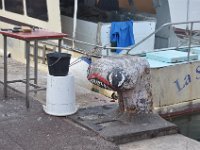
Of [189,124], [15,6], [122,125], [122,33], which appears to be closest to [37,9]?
[15,6]

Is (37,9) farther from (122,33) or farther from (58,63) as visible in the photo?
(58,63)

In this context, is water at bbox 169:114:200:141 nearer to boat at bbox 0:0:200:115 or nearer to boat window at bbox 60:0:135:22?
boat at bbox 0:0:200:115

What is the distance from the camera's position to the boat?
8.16 m

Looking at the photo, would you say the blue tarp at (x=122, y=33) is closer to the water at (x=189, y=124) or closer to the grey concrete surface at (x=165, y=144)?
the water at (x=189, y=124)

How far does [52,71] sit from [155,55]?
8.93ft

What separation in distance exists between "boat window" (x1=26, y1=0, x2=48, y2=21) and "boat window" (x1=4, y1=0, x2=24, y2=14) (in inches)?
11.5

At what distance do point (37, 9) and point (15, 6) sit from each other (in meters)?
0.94

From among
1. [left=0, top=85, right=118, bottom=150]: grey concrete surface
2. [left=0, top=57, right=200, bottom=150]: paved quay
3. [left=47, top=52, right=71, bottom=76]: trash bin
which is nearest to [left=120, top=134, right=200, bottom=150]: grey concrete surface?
[left=0, top=57, right=200, bottom=150]: paved quay

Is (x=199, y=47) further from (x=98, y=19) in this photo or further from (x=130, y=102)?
(x=130, y=102)

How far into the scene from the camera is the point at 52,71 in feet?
20.9

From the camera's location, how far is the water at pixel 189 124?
7900mm

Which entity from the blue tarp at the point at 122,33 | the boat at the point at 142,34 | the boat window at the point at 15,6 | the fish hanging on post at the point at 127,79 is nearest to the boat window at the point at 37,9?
the boat at the point at 142,34

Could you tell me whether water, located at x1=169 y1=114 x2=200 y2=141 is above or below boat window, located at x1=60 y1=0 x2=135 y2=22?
below

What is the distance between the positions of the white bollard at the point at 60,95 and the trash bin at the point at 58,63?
2.7 inches
